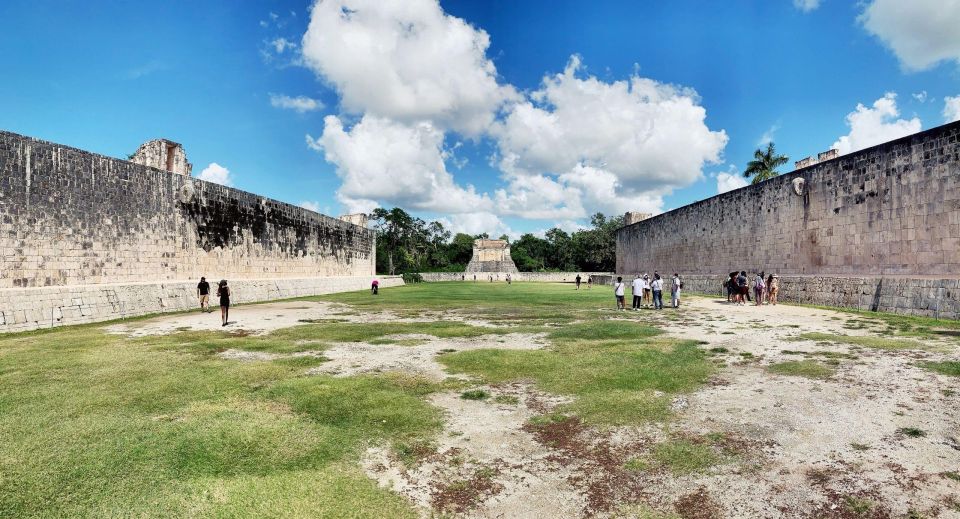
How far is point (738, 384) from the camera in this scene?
17.7 ft

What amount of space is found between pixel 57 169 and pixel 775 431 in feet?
50.0

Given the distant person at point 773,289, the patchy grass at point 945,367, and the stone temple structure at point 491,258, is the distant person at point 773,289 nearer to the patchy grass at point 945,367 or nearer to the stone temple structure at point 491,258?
the patchy grass at point 945,367

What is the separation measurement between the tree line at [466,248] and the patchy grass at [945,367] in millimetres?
55889

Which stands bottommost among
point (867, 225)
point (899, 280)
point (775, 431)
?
point (775, 431)

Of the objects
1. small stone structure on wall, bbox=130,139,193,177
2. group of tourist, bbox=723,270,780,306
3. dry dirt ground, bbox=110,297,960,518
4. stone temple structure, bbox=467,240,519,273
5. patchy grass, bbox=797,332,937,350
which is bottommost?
dry dirt ground, bbox=110,297,960,518

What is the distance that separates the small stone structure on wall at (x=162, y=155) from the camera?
15.6 m

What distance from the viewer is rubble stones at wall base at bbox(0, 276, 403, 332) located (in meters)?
9.60

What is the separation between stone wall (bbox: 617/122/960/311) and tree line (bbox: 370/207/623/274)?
40695 millimetres

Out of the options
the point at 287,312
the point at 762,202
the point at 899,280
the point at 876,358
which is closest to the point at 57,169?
the point at 287,312

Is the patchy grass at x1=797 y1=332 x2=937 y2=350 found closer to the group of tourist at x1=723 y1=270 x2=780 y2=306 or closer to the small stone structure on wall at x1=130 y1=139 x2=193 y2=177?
the group of tourist at x1=723 y1=270 x2=780 y2=306

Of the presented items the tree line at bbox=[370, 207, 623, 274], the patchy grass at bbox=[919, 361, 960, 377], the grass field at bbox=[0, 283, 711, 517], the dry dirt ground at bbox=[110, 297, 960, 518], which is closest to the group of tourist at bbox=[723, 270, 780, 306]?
the grass field at bbox=[0, 283, 711, 517]

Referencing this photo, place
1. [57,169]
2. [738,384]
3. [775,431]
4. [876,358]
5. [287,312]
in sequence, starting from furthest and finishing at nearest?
[287,312], [57,169], [876,358], [738,384], [775,431]

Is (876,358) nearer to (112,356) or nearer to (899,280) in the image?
(899,280)

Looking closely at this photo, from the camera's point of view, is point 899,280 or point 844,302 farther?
point 844,302
